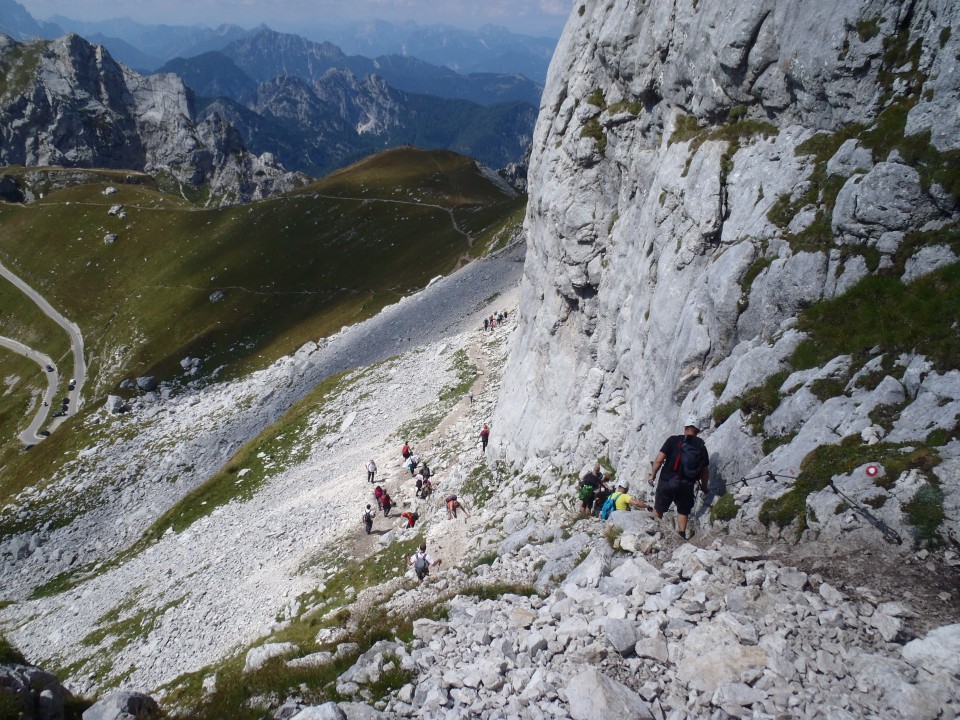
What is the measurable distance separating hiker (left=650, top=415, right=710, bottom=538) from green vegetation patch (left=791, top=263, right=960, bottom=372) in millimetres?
3151

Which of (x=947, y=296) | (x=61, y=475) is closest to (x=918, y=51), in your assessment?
(x=947, y=296)

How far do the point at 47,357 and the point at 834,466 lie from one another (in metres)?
136

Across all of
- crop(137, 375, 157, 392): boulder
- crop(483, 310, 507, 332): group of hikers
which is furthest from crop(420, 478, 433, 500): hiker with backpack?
crop(137, 375, 157, 392): boulder

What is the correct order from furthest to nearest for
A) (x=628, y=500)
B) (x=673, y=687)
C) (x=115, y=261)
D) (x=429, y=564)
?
(x=115, y=261), (x=429, y=564), (x=628, y=500), (x=673, y=687)

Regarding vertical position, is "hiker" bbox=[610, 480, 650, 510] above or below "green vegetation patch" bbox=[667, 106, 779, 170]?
below

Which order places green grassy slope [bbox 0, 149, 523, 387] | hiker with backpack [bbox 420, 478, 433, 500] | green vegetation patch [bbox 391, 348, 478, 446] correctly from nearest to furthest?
hiker with backpack [bbox 420, 478, 433, 500], green vegetation patch [bbox 391, 348, 478, 446], green grassy slope [bbox 0, 149, 523, 387]

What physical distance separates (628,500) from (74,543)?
53167 mm

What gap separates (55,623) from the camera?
36.6 m

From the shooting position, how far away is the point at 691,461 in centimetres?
1319

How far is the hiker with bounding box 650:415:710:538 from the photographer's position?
13219mm

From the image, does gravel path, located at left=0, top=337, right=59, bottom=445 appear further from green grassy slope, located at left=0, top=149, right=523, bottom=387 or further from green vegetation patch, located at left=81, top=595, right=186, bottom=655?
green vegetation patch, located at left=81, top=595, right=186, bottom=655

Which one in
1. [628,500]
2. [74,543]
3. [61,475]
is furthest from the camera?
[61,475]

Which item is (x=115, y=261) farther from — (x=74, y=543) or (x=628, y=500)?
(x=628, y=500)

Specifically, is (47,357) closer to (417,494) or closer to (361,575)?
(417,494)
